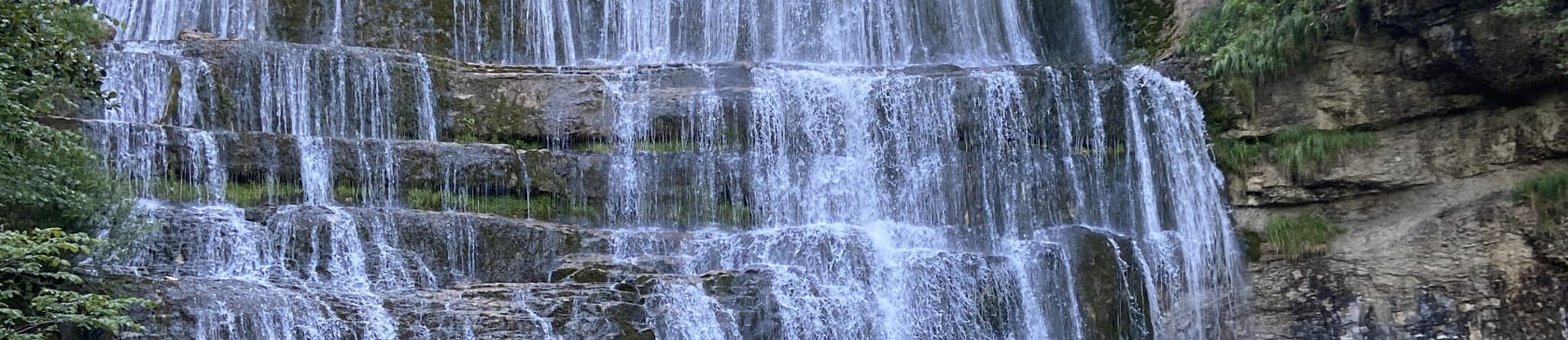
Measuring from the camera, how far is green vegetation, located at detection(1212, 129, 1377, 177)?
15086 mm

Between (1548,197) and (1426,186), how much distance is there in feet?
4.15

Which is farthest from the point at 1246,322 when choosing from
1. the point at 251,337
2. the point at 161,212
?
the point at 161,212

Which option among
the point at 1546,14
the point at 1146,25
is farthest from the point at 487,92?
the point at 1546,14

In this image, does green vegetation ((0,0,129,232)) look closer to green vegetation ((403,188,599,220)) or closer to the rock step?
the rock step

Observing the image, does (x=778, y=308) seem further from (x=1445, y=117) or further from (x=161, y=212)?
(x=1445, y=117)

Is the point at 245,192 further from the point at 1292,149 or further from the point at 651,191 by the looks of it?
the point at 1292,149

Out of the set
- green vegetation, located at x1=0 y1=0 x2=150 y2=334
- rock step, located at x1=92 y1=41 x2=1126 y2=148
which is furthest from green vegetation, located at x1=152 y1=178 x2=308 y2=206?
green vegetation, located at x1=0 y1=0 x2=150 y2=334

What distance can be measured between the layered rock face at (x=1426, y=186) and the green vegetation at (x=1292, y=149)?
0.10 m

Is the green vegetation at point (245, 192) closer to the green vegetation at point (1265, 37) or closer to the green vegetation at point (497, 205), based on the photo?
the green vegetation at point (497, 205)

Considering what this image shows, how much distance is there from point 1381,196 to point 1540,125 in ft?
5.49

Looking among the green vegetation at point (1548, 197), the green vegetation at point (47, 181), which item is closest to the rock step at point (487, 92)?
the green vegetation at point (47, 181)

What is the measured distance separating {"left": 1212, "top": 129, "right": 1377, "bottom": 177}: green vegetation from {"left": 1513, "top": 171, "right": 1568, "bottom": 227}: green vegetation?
5.55ft

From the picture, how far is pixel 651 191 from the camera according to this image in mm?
16172

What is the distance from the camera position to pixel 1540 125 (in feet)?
46.3
